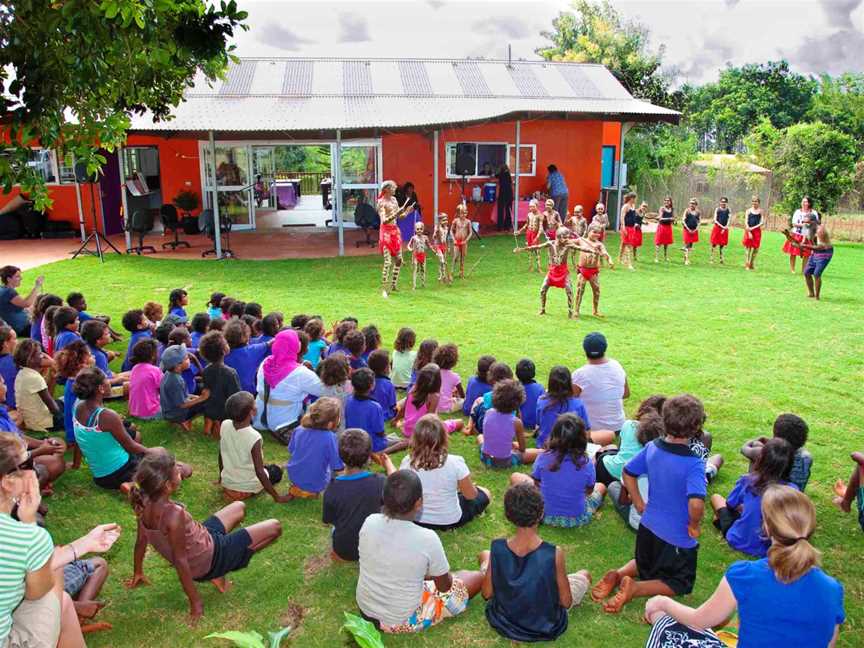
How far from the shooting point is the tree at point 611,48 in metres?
34.2

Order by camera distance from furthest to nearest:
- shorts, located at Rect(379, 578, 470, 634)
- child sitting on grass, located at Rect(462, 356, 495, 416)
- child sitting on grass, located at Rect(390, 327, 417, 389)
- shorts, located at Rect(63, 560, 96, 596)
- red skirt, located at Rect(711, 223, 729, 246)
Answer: red skirt, located at Rect(711, 223, 729, 246)
child sitting on grass, located at Rect(390, 327, 417, 389)
child sitting on grass, located at Rect(462, 356, 495, 416)
shorts, located at Rect(63, 560, 96, 596)
shorts, located at Rect(379, 578, 470, 634)

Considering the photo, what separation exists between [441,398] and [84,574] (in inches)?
149

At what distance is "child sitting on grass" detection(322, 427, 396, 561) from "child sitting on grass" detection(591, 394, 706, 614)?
4.78ft

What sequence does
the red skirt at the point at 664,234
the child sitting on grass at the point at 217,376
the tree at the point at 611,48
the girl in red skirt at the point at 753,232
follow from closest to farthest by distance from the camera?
the child sitting on grass at the point at 217,376, the girl in red skirt at the point at 753,232, the red skirt at the point at 664,234, the tree at the point at 611,48

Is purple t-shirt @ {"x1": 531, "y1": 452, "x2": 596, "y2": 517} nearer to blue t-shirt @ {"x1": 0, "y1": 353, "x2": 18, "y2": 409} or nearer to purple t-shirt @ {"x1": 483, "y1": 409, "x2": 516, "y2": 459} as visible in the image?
purple t-shirt @ {"x1": 483, "y1": 409, "x2": 516, "y2": 459}

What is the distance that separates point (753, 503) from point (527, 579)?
6.00ft

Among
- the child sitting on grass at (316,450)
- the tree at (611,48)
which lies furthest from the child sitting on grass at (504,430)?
the tree at (611,48)

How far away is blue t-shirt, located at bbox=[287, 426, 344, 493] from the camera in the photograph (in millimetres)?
5465

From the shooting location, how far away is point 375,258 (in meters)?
16.8

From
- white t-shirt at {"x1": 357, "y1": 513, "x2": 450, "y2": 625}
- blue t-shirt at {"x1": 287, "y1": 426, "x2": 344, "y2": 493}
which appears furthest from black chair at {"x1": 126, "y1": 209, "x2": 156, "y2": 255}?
white t-shirt at {"x1": 357, "y1": 513, "x2": 450, "y2": 625}

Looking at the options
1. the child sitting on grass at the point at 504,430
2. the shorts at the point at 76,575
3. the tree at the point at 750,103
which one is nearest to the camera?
the shorts at the point at 76,575

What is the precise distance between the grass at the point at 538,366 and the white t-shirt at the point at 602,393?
1.02 meters

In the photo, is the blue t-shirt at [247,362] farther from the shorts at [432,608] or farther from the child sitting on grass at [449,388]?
the shorts at [432,608]

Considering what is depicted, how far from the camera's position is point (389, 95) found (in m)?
20.4
